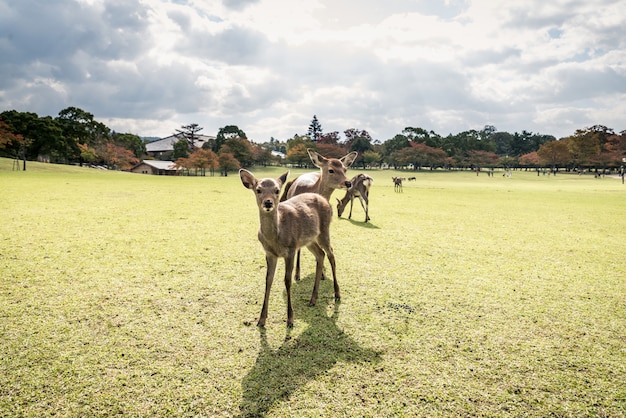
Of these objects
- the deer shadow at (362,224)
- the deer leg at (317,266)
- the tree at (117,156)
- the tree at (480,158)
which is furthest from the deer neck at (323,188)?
the tree at (480,158)

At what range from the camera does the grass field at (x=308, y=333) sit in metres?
2.77

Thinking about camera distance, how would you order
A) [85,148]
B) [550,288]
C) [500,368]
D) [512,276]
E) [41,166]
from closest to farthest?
[500,368] < [550,288] < [512,276] < [41,166] < [85,148]

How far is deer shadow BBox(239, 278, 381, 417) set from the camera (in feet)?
9.16

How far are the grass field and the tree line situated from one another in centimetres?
5175

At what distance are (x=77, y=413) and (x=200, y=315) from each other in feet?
5.36

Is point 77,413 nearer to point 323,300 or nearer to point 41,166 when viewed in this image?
point 323,300

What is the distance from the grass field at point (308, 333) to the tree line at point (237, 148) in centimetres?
5175

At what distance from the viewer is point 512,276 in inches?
229

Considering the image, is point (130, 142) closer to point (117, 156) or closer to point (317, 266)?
point (117, 156)

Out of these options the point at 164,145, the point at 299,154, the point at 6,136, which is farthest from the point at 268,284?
the point at 164,145

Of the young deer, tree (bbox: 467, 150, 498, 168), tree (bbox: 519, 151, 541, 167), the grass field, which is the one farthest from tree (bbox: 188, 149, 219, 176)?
tree (bbox: 519, 151, 541, 167)

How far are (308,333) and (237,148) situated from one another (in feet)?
218

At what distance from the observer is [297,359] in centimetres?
333

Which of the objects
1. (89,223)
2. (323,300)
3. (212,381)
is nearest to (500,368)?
(323,300)
